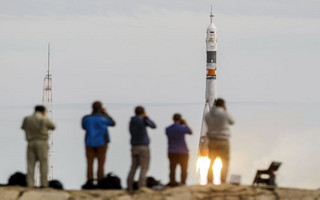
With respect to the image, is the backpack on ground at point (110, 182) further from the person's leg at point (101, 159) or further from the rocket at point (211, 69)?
the rocket at point (211, 69)

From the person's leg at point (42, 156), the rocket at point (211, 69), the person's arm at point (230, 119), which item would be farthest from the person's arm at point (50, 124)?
the rocket at point (211, 69)

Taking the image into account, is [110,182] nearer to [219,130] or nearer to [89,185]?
[89,185]

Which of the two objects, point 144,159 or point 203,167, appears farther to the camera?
point 203,167

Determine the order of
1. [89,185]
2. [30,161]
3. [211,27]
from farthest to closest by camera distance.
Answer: [211,27]
[89,185]
[30,161]

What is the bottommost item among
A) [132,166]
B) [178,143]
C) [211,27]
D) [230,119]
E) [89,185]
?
[89,185]

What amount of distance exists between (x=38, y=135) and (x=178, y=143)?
→ 163 inches

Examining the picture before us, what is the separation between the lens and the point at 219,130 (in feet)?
105

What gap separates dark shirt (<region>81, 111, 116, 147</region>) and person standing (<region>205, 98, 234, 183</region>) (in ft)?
9.59

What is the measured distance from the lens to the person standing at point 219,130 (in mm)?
31984

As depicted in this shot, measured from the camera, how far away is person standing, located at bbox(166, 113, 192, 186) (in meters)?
32.0

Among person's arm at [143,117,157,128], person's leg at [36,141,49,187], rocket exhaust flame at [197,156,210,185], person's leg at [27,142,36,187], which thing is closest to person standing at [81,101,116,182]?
person's arm at [143,117,157,128]

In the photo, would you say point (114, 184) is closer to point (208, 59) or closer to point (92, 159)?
point (92, 159)

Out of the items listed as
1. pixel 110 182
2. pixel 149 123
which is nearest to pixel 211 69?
pixel 110 182

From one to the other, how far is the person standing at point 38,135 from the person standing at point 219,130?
4.75 meters
